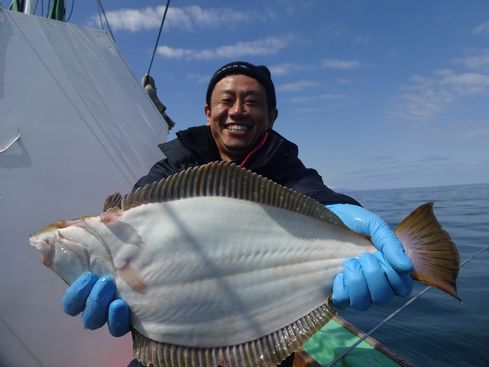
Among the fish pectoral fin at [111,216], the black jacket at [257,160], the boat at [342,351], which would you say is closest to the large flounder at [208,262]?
the fish pectoral fin at [111,216]

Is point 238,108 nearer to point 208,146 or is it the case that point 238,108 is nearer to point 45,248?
point 208,146

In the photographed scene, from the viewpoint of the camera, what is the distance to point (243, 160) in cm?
291

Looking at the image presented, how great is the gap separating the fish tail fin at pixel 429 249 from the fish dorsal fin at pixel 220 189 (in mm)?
491

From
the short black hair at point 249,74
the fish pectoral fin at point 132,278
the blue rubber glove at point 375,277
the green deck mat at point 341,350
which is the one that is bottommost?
the green deck mat at point 341,350

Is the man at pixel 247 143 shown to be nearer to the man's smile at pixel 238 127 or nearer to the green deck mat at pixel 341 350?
the man's smile at pixel 238 127

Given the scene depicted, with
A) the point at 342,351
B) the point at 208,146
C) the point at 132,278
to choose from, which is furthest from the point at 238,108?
the point at 342,351

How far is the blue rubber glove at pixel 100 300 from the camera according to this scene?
5.37 feet

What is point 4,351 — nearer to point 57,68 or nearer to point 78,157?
point 78,157

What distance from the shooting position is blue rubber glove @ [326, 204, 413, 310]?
5.60 feet

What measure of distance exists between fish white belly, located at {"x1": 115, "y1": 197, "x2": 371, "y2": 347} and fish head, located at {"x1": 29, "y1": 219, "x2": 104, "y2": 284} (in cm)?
19

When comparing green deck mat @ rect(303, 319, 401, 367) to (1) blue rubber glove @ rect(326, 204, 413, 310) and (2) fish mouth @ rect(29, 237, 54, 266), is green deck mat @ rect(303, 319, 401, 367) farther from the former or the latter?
(2) fish mouth @ rect(29, 237, 54, 266)

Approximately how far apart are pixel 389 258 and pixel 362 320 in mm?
4538

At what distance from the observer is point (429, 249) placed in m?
1.62

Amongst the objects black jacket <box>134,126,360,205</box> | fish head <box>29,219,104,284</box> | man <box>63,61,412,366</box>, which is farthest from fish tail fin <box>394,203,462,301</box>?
fish head <box>29,219,104,284</box>
